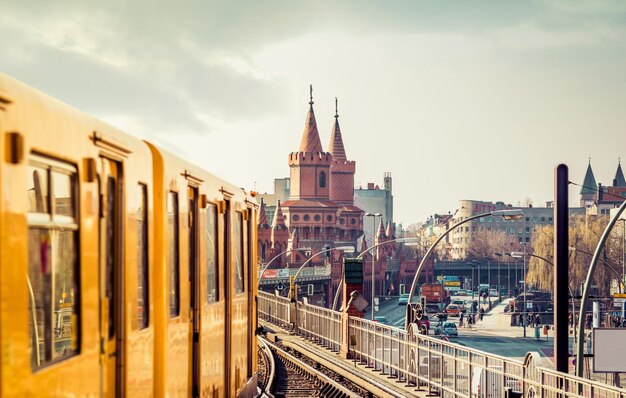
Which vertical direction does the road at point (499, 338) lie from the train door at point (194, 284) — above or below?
below

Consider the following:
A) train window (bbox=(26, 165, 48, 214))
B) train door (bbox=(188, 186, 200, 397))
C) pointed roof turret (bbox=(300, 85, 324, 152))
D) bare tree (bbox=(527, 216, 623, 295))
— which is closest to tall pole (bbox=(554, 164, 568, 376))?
train door (bbox=(188, 186, 200, 397))

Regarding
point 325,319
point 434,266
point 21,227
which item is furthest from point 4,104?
point 434,266

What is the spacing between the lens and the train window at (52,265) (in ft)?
18.5

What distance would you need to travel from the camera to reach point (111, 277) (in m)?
7.08

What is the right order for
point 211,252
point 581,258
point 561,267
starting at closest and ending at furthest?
point 211,252 < point 561,267 < point 581,258

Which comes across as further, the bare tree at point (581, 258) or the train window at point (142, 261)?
the bare tree at point (581, 258)

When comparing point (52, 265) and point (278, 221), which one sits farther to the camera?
point (278, 221)

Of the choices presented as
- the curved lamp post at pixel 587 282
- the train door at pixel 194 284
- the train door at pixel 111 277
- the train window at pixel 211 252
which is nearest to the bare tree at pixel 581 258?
the curved lamp post at pixel 587 282

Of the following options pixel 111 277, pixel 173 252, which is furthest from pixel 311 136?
pixel 111 277

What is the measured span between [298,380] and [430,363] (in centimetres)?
686

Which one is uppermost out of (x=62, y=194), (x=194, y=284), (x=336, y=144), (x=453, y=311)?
(x=336, y=144)

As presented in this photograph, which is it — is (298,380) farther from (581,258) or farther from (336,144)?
(336,144)

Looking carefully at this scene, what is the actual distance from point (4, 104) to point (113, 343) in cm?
233

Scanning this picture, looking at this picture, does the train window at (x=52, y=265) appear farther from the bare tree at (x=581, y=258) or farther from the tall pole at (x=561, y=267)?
the bare tree at (x=581, y=258)
